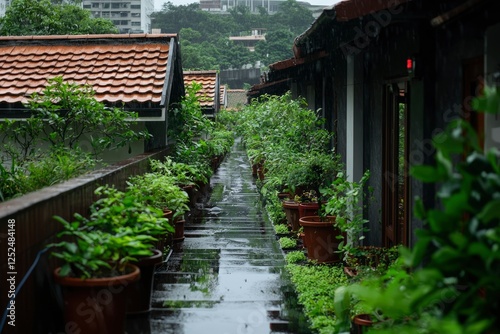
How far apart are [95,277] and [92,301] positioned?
0.19m

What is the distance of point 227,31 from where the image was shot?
98.2 meters

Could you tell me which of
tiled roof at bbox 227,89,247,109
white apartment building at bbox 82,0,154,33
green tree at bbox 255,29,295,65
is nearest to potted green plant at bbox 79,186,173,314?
tiled roof at bbox 227,89,247,109

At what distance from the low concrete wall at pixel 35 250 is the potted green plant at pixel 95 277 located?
160 mm

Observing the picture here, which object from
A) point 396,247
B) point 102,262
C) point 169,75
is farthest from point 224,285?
point 169,75

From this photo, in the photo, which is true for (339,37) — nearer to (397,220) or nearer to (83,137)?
(397,220)

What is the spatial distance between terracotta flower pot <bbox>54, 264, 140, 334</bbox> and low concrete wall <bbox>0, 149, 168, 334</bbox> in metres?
0.23

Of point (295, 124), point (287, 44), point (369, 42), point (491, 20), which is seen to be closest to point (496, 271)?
point (491, 20)

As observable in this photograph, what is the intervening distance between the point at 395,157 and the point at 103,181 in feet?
11.5

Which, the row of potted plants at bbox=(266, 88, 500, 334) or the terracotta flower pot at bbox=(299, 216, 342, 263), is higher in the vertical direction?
the row of potted plants at bbox=(266, 88, 500, 334)

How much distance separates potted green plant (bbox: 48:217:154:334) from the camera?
5.14 meters

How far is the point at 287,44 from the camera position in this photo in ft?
217

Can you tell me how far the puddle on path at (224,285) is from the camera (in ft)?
21.8

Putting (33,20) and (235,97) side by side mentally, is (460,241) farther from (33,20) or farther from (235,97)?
(235,97)

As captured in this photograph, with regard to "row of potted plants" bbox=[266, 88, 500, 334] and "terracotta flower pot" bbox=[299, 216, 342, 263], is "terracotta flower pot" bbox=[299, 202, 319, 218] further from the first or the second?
"row of potted plants" bbox=[266, 88, 500, 334]
